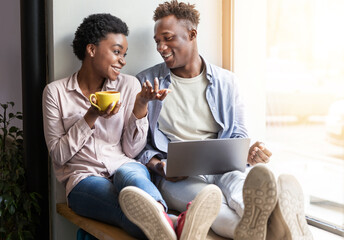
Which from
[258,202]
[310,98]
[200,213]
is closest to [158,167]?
[200,213]

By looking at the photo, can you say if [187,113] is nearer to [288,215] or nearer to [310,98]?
[310,98]

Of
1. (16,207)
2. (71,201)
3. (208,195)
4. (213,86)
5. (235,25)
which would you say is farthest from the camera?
(235,25)

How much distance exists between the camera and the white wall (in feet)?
10.4

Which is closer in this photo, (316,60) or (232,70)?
(316,60)

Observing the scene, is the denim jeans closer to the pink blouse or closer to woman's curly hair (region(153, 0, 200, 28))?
the pink blouse

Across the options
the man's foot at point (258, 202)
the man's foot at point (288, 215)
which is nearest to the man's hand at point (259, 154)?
the man's foot at point (288, 215)

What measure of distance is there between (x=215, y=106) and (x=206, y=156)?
46 cm

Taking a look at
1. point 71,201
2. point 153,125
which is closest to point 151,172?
point 153,125

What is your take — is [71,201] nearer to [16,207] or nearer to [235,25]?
[16,207]

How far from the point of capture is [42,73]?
2.46 metres

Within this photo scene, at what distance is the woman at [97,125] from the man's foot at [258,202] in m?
0.52

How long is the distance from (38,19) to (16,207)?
938 mm

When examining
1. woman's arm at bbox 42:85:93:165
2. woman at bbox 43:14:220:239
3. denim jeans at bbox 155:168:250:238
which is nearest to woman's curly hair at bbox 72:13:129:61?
woman at bbox 43:14:220:239

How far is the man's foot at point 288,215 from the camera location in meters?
1.62
